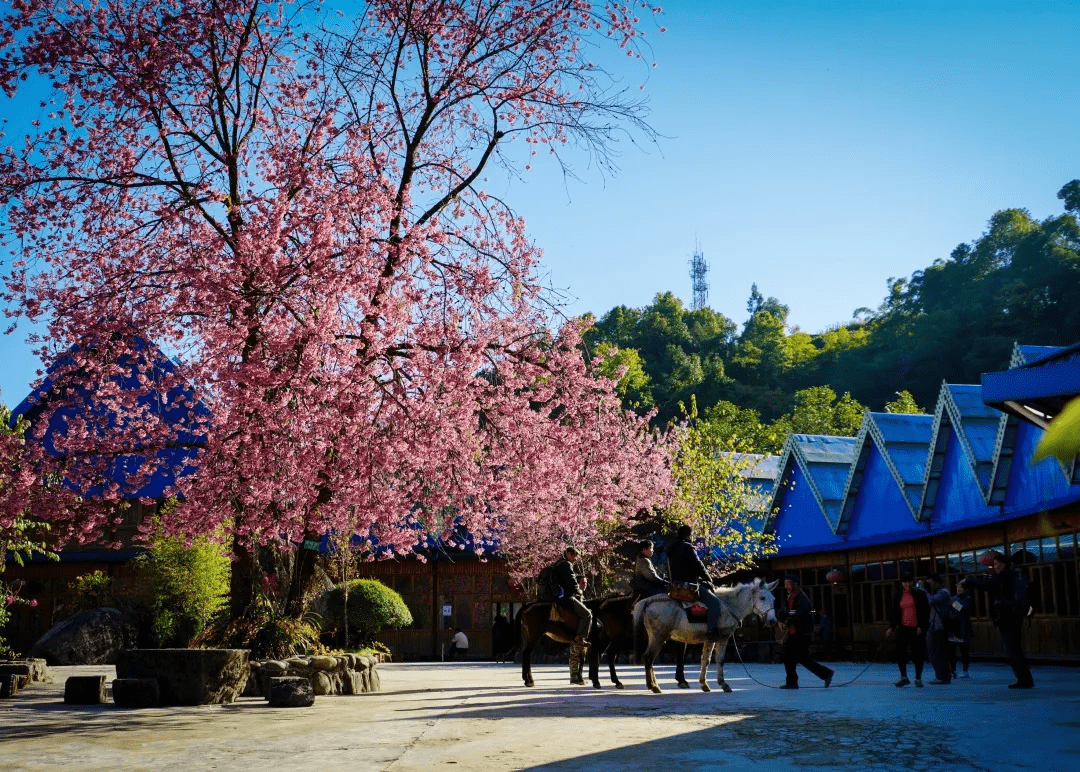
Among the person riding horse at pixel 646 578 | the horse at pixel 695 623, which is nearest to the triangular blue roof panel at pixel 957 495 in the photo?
the horse at pixel 695 623

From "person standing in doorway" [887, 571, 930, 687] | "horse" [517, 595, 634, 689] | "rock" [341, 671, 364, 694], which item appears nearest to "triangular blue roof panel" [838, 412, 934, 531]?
"person standing in doorway" [887, 571, 930, 687]

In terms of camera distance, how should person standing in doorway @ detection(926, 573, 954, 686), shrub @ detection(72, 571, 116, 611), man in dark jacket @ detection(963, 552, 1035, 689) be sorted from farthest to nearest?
shrub @ detection(72, 571, 116, 611) < person standing in doorway @ detection(926, 573, 954, 686) < man in dark jacket @ detection(963, 552, 1035, 689)

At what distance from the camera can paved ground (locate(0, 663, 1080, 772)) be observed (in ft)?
26.7

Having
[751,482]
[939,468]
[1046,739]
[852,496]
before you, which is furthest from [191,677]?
[751,482]

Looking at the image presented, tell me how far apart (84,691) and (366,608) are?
730 inches

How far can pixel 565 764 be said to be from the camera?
800 cm

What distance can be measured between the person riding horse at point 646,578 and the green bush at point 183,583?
2069cm

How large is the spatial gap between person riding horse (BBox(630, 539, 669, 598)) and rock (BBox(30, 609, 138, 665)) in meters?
20.8

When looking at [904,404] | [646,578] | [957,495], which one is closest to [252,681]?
[646,578]

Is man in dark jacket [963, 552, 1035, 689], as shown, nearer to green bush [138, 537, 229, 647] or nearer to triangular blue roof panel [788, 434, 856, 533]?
triangular blue roof panel [788, 434, 856, 533]

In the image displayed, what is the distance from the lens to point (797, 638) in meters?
17.9

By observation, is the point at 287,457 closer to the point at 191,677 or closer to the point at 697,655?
the point at 191,677

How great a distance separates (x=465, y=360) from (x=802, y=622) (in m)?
7.13

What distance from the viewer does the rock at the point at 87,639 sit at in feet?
107
